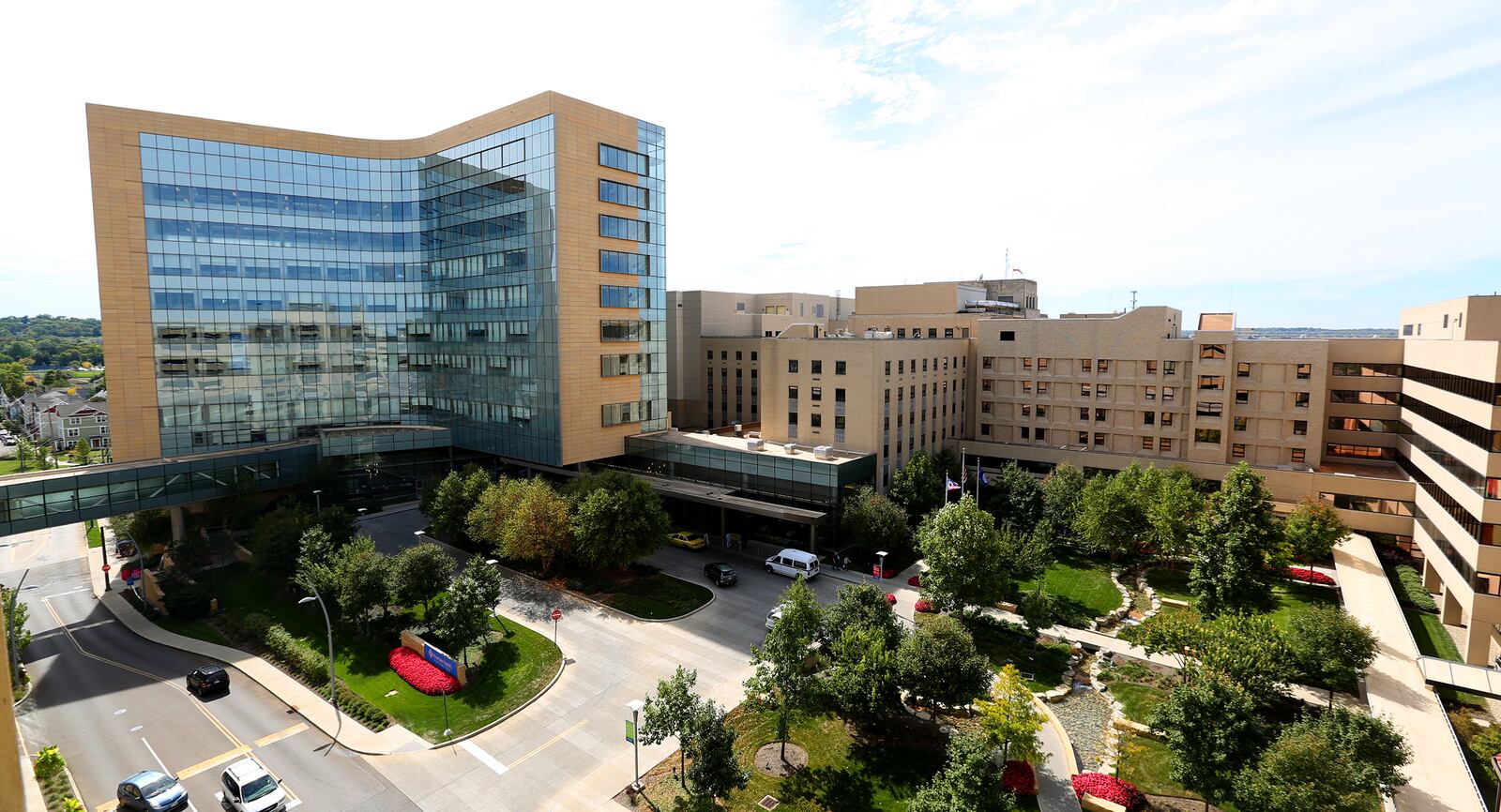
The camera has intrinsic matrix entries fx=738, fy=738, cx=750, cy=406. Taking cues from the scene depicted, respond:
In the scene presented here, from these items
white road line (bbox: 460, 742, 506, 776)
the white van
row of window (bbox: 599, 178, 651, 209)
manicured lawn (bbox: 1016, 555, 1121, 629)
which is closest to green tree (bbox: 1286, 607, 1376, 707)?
manicured lawn (bbox: 1016, 555, 1121, 629)

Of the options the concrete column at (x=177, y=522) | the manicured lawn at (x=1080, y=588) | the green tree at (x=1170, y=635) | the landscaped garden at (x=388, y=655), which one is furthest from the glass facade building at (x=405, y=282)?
the green tree at (x=1170, y=635)

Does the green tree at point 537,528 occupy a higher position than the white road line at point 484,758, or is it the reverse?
the green tree at point 537,528

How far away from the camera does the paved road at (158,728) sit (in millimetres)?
33125

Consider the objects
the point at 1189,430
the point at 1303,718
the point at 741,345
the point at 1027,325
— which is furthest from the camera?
the point at 741,345

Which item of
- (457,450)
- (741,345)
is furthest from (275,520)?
(741,345)

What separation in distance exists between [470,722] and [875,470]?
3732 cm

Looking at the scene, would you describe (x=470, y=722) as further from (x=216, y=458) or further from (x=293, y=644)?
(x=216, y=458)

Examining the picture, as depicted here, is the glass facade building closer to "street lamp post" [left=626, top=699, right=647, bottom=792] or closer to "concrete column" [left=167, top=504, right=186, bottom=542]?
"concrete column" [left=167, top=504, right=186, bottom=542]

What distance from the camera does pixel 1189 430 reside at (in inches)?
2670

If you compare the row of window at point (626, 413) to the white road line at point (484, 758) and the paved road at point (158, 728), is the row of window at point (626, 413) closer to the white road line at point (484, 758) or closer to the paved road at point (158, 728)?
the paved road at point (158, 728)

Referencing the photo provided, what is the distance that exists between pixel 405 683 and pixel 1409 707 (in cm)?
5052

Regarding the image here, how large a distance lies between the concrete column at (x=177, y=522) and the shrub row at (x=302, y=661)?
17.9 m

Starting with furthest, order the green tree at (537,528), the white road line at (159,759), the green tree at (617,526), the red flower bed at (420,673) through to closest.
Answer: the green tree at (537,528)
the green tree at (617,526)
the red flower bed at (420,673)
the white road line at (159,759)

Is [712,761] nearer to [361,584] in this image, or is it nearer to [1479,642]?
[361,584]
